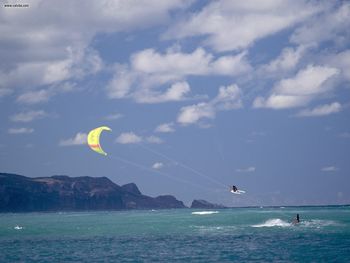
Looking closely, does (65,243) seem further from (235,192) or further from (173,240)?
(235,192)

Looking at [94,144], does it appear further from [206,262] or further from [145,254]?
[206,262]

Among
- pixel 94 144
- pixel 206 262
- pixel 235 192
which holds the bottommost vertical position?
pixel 206 262

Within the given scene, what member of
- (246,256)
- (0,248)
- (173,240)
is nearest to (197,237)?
(173,240)

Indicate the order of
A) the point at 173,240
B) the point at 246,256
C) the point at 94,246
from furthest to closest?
the point at 173,240 < the point at 94,246 < the point at 246,256

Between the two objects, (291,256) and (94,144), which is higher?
(94,144)

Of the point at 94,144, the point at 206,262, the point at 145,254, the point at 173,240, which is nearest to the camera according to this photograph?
the point at 206,262

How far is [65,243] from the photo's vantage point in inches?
2194

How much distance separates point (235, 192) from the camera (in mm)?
45781

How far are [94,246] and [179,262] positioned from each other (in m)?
15.1

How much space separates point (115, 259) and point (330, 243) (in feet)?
70.0

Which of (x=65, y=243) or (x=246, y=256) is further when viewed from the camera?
(x=65, y=243)

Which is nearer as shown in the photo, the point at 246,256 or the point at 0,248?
the point at 246,256

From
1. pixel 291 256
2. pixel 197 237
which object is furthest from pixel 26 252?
pixel 291 256

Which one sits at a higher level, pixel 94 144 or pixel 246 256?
pixel 94 144
